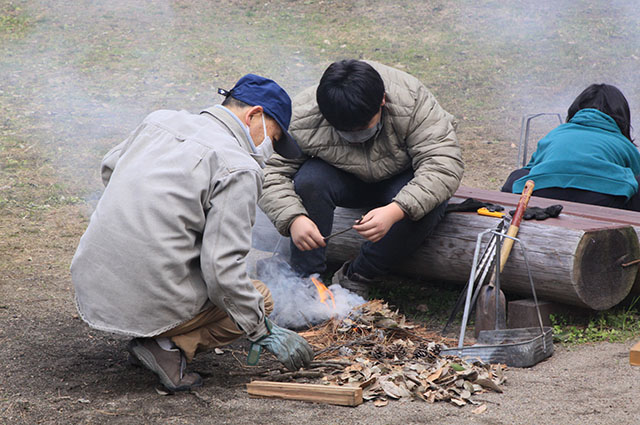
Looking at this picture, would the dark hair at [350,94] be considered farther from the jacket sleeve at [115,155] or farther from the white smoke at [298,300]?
the jacket sleeve at [115,155]

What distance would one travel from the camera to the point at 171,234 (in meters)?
2.47

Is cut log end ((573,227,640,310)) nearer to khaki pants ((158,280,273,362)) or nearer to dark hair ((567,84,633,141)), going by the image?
dark hair ((567,84,633,141))

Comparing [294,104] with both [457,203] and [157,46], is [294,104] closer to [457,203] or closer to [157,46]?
[457,203]

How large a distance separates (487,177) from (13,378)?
16.0ft

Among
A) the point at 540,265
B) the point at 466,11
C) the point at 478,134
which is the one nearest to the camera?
the point at 540,265

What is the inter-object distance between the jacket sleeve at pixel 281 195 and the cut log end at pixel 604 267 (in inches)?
54.4

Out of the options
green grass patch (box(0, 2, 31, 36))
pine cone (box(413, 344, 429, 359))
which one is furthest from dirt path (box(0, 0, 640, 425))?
pine cone (box(413, 344, 429, 359))

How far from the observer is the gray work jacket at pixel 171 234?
8.02ft

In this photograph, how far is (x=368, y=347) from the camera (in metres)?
3.26

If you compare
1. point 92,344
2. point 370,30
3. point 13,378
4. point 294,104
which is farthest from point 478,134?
point 13,378

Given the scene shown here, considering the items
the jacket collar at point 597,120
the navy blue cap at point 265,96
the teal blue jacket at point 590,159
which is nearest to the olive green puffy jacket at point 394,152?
the teal blue jacket at point 590,159

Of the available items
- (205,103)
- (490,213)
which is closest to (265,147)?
(490,213)

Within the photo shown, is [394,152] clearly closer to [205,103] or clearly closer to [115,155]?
[115,155]

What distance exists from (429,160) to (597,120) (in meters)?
1.37
